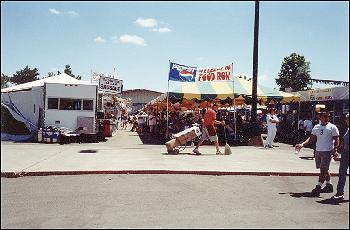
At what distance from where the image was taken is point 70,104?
18328mm

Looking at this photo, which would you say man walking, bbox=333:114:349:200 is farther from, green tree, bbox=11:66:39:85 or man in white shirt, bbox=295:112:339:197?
green tree, bbox=11:66:39:85

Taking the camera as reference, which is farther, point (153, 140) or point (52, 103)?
point (153, 140)

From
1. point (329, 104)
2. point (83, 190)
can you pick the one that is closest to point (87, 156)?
point (83, 190)

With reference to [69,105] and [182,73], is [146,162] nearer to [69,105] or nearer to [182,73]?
[182,73]

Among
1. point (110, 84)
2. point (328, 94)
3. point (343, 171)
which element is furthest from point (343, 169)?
point (110, 84)

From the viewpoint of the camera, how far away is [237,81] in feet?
67.0

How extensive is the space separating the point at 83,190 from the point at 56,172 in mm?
2210

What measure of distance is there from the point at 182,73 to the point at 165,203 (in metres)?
11.9

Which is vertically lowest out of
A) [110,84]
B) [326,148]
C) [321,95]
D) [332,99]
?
[326,148]

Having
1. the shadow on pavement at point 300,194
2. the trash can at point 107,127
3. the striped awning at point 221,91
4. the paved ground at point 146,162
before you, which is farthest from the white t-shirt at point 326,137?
the trash can at point 107,127

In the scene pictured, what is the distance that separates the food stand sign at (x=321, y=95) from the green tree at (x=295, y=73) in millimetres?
35750

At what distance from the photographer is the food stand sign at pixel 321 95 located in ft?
68.8

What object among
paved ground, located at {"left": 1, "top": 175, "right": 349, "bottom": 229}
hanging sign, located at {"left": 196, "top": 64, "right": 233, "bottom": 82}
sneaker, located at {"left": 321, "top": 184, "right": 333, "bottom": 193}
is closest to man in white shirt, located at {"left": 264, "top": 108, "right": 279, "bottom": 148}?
hanging sign, located at {"left": 196, "top": 64, "right": 233, "bottom": 82}

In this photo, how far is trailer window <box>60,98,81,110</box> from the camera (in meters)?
18.3
